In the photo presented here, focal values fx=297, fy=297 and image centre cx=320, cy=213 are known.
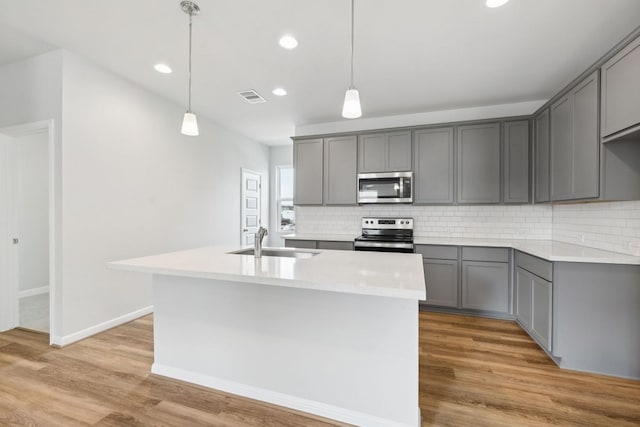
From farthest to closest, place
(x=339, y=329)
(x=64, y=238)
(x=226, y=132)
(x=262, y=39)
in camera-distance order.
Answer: (x=226, y=132), (x=64, y=238), (x=262, y=39), (x=339, y=329)

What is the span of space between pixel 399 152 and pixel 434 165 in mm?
→ 496

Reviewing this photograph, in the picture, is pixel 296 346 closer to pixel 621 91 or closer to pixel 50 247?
pixel 50 247

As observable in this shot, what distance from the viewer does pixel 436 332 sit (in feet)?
10.3

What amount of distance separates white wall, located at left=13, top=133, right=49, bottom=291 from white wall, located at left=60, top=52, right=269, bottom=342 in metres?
2.16

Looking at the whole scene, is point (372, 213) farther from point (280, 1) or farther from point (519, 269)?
point (280, 1)

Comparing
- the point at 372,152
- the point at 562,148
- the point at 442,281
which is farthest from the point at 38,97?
the point at 562,148

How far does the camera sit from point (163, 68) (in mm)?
3049

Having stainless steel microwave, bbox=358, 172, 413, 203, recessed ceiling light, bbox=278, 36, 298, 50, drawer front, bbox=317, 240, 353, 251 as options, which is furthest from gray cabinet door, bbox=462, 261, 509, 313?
recessed ceiling light, bbox=278, 36, 298, 50

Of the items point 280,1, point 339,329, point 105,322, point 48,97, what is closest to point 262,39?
point 280,1

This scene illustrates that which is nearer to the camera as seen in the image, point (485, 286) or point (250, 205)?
point (485, 286)

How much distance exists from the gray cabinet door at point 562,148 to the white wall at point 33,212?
6612 mm

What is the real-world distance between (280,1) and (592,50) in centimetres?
272

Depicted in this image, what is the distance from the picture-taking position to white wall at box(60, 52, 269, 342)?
9.37 ft

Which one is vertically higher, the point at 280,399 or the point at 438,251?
the point at 438,251
